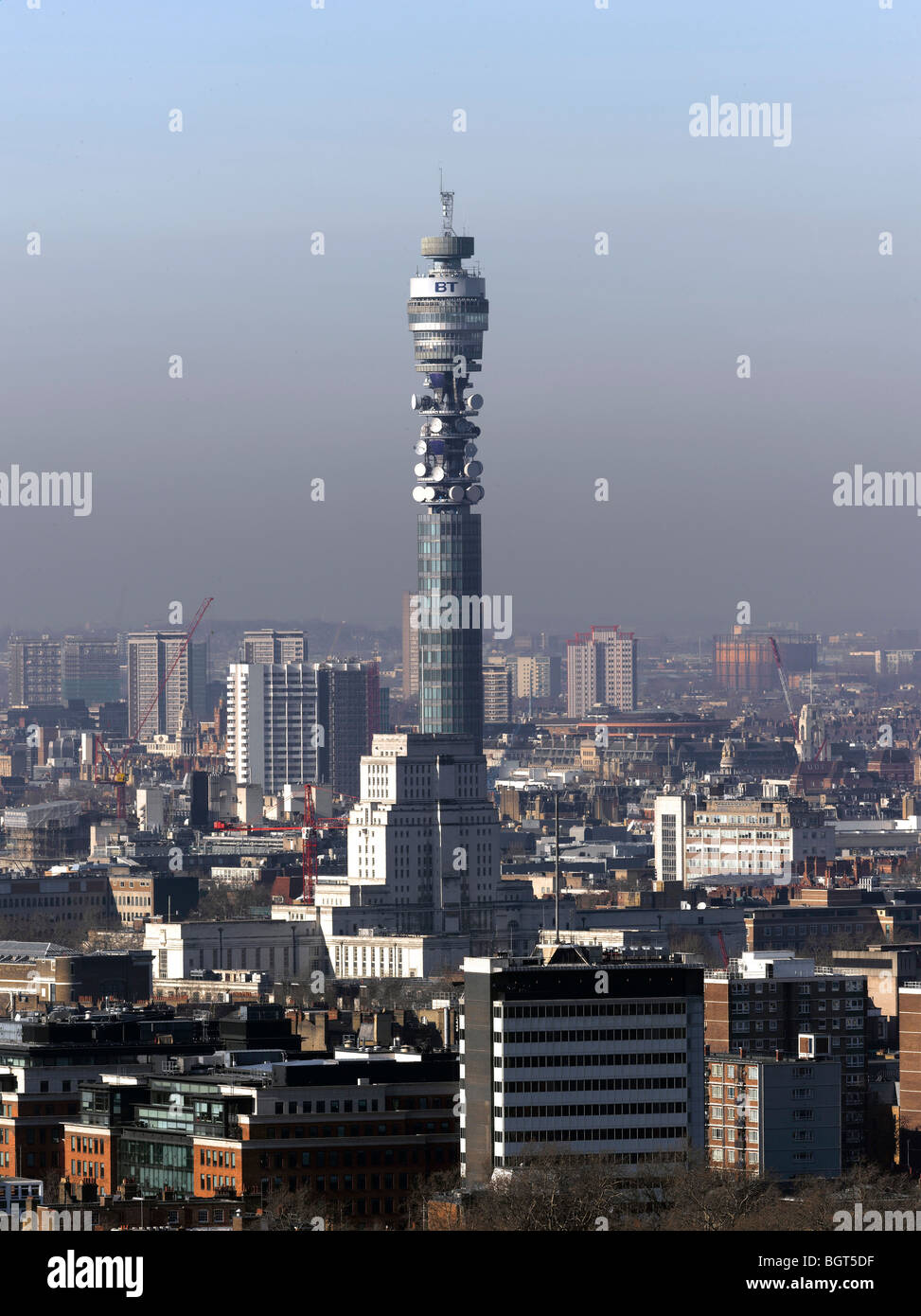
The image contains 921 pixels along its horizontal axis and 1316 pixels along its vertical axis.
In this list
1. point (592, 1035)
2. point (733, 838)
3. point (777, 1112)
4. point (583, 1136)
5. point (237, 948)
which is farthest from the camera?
point (733, 838)

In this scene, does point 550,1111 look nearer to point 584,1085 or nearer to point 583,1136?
point 583,1136

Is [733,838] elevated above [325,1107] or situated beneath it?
situated beneath

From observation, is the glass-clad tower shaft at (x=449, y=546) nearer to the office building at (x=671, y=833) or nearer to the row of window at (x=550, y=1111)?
the office building at (x=671, y=833)

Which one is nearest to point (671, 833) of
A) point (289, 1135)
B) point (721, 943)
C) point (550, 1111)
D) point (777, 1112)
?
point (721, 943)

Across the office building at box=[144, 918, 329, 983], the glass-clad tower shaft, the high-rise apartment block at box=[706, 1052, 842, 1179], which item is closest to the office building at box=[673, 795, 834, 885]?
the glass-clad tower shaft

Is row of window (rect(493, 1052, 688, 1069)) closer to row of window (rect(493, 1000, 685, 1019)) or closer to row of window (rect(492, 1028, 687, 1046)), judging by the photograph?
row of window (rect(492, 1028, 687, 1046))

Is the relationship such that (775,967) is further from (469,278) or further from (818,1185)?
(469,278)
